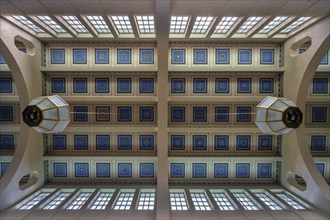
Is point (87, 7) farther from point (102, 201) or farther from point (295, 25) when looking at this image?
point (295, 25)

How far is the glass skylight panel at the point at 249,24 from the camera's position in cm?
908

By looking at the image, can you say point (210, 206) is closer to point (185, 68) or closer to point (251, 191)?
point (251, 191)

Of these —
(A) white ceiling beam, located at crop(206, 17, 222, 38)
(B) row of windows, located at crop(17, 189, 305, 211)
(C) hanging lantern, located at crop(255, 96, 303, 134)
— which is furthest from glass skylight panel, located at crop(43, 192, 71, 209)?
(A) white ceiling beam, located at crop(206, 17, 222, 38)

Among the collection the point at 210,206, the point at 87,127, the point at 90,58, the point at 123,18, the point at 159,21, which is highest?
the point at 123,18

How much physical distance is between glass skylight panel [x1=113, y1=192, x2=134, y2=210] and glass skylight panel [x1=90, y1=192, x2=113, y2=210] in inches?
21.1

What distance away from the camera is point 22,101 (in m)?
9.52

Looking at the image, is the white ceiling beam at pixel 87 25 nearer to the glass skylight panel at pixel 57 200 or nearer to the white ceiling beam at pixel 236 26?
the white ceiling beam at pixel 236 26

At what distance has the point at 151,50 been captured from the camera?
36.0ft

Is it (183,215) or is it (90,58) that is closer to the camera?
(183,215)

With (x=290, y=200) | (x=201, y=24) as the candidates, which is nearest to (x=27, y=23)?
(x=201, y=24)

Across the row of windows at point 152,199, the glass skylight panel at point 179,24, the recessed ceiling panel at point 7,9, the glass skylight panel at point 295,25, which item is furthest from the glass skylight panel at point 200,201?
the recessed ceiling panel at point 7,9

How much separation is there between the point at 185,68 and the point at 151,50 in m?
2.20

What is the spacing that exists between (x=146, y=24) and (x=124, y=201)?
8680 mm

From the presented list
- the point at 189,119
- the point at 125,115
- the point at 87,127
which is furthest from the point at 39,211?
the point at 189,119
